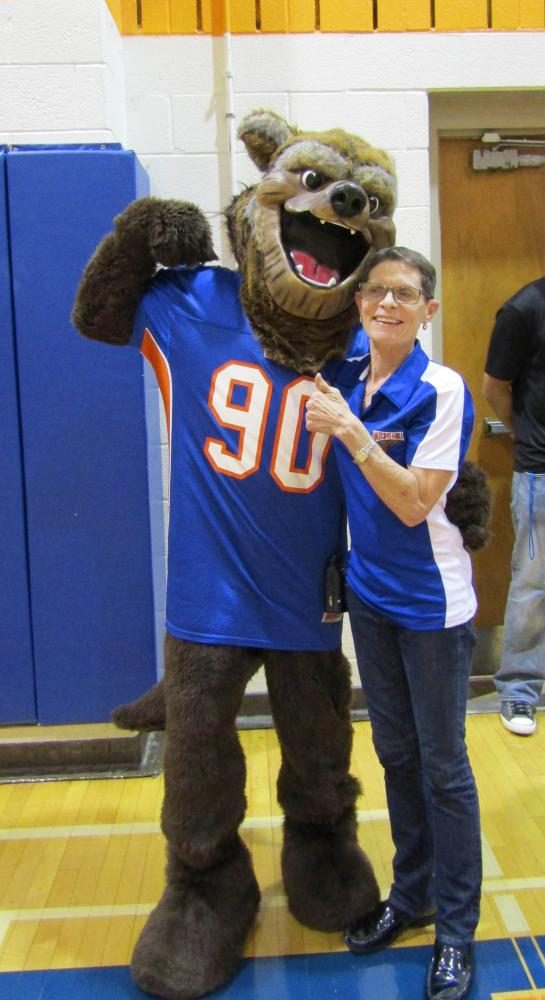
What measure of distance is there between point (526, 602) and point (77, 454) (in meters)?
1.64

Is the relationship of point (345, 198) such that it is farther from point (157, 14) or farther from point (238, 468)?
point (157, 14)

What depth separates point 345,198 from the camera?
1826 millimetres

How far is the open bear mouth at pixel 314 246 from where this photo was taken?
74.0 inches

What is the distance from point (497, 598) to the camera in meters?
3.72

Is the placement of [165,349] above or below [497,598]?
above

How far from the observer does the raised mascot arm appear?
1.97m

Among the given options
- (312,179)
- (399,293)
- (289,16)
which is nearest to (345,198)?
(312,179)

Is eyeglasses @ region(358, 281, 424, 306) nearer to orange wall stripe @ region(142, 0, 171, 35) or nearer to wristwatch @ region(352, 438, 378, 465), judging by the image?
wristwatch @ region(352, 438, 378, 465)

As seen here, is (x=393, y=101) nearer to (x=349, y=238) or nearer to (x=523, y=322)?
Result: (x=523, y=322)

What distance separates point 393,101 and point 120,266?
1.59 metres

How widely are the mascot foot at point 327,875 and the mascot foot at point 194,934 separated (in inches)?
5.6

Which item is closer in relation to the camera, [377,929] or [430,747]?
[430,747]

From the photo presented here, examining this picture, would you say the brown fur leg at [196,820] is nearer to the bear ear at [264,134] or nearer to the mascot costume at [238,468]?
the mascot costume at [238,468]

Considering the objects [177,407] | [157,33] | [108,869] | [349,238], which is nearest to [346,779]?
[108,869]
